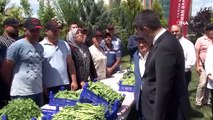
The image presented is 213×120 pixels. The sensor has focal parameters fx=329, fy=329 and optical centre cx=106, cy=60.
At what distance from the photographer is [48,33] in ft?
15.1

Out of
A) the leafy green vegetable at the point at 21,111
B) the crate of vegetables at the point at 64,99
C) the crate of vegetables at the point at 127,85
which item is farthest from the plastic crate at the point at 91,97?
the crate of vegetables at the point at 127,85

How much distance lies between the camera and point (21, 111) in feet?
10.4

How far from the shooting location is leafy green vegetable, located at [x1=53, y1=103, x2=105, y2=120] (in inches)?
116

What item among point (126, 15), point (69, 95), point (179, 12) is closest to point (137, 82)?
point (69, 95)

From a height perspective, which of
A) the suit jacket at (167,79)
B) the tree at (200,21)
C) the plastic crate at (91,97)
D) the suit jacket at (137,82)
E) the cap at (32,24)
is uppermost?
the cap at (32,24)

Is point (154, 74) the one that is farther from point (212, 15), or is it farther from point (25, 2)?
point (212, 15)

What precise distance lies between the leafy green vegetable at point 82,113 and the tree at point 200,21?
22.4 meters

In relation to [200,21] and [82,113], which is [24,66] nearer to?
[82,113]

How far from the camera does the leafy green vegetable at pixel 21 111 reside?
312 cm

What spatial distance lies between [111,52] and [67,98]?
394 cm

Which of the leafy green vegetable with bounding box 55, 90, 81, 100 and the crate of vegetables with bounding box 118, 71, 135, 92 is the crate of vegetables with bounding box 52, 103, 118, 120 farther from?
the crate of vegetables with bounding box 118, 71, 135, 92

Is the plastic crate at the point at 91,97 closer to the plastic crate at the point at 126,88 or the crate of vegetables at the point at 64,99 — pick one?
the crate of vegetables at the point at 64,99

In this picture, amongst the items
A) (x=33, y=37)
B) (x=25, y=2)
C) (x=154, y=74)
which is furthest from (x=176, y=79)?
(x=25, y=2)

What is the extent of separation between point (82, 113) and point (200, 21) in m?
23.1
